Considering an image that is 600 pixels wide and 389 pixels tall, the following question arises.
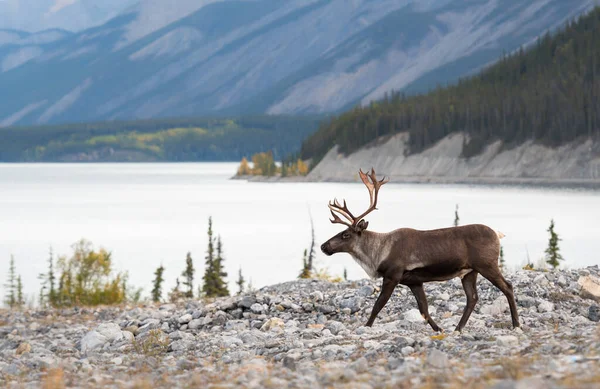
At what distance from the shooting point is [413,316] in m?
17.6

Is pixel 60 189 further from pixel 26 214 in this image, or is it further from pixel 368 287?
pixel 368 287

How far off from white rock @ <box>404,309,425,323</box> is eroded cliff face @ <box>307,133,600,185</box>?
134453mm

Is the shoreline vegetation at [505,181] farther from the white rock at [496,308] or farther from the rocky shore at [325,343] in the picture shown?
the white rock at [496,308]

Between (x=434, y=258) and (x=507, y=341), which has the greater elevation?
(x=434, y=258)

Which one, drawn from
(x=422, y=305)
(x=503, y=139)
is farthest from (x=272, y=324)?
(x=503, y=139)

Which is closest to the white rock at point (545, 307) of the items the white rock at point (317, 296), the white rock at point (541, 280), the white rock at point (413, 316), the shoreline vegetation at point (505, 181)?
the white rock at point (541, 280)

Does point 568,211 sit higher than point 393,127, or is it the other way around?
point 393,127

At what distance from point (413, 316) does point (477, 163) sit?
154 m

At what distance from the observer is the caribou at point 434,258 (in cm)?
1559

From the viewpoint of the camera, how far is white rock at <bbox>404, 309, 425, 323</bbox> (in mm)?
17337

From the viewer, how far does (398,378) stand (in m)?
10.8

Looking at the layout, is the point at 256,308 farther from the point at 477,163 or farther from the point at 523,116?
the point at 523,116

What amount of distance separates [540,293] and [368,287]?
11.3 ft

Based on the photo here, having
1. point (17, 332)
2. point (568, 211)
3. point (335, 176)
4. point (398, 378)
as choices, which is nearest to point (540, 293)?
point (398, 378)
